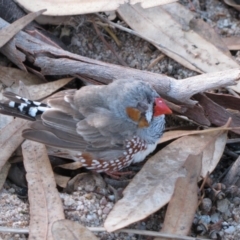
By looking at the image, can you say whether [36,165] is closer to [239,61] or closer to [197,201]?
[197,201]

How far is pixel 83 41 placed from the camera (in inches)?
183

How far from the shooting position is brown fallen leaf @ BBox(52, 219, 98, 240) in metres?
3.48

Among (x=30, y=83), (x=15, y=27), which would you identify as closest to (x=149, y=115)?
(x=30, y=83)

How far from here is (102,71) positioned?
4246mm

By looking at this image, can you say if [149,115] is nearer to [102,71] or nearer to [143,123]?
[143,123]

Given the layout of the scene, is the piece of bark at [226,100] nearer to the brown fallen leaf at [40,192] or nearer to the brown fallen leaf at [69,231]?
the brown fallen leaf at [40,192]

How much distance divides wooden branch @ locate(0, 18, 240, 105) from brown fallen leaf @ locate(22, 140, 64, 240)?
572mm

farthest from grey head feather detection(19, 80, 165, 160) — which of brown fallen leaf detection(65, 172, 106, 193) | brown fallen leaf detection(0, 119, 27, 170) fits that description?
brown fallen leaf detection(0, 119, 27, 170)

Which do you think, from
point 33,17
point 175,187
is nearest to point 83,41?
point 33,17

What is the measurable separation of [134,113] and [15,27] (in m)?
1.12

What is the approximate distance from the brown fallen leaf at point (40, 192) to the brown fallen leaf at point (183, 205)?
24.8 inches

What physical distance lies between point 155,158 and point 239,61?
1008 mm

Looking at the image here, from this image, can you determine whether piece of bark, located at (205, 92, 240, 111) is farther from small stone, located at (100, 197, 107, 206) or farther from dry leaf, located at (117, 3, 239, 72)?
small stone, located at (100, 197, 107, 206)

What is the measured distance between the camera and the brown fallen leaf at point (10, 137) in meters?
4.01
